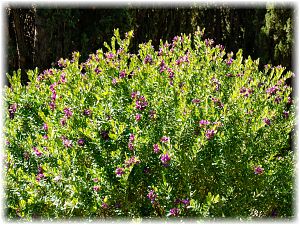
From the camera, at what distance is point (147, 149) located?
273 cm

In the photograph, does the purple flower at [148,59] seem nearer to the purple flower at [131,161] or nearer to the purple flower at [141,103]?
the purple flower at [141,103]

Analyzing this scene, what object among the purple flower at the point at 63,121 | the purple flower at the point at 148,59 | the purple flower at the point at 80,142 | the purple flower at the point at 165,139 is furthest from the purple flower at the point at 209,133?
the purple flower at the point at 148,59

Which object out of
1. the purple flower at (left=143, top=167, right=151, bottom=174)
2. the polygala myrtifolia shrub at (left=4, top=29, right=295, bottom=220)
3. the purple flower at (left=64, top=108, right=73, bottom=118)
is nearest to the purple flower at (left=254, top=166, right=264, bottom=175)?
the polygala myrtifolia shrub at (left=4, top=29, right=295, bottom=220)

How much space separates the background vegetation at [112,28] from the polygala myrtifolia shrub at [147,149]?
2734 millimetres

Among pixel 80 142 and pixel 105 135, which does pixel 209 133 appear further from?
pixel 80 142

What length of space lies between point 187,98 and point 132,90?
14.0 inches

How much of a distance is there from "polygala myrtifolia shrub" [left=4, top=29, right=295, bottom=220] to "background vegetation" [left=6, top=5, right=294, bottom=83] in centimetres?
273

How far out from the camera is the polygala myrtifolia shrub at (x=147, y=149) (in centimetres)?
264

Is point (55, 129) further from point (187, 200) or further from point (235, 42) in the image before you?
point (235, 42)

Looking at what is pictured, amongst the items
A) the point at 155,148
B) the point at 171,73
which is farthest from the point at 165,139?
the point at 171,73

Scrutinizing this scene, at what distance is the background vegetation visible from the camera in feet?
19.4

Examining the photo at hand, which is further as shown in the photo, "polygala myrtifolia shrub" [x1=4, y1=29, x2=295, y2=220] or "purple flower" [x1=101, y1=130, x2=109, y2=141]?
"purple flower" [x1=101, y1=130, x2=109, y2=141]

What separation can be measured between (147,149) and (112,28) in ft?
11.8

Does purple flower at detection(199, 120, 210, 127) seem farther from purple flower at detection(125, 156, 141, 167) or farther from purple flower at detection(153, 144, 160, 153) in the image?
purple flower at detection(125, 156, 141, 167)
